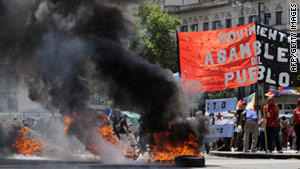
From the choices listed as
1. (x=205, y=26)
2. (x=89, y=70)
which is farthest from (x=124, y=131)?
(x=205, y=26)

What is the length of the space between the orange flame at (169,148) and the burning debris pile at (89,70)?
0.08 ft

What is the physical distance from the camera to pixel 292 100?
59625 millimetres

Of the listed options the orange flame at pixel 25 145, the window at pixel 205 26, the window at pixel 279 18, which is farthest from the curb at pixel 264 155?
the window at pixel 205 26

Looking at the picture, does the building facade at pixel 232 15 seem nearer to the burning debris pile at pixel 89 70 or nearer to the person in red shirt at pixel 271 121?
the person in red shirt at pixel 271 121

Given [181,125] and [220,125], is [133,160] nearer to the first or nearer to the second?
[181,125]

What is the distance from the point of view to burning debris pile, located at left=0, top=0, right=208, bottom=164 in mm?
14805

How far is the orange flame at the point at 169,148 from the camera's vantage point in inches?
575

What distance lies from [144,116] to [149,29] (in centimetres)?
4962

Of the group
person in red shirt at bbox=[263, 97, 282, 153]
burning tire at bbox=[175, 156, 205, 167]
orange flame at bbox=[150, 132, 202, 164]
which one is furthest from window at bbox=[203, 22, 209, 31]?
burning tire at bbox=[175, 156, 205, 167]

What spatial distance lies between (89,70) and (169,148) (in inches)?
124

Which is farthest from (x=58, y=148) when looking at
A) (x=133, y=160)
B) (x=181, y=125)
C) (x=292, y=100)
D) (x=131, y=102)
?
(x=292, y=100)

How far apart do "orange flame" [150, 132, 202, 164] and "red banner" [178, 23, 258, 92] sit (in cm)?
618

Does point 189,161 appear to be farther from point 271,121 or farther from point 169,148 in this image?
point 271,121

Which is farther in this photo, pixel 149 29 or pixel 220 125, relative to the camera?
pixel 149 29
